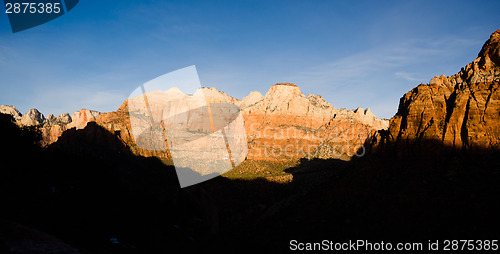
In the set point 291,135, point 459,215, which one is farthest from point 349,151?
point 459,215

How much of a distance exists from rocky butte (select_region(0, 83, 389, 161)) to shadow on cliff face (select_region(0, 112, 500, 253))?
62.3 metres

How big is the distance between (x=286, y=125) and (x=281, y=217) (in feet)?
384

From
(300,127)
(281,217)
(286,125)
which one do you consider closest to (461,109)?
(281,217)

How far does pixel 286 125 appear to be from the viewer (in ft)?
506

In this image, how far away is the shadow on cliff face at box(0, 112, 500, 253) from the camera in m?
17.8

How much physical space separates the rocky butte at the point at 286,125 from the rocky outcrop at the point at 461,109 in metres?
69.0

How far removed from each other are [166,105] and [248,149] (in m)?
70.5

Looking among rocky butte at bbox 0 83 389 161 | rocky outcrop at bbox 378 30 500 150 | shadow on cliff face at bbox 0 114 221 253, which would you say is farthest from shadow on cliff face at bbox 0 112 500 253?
rocky butte at bbox 0 83 389 161

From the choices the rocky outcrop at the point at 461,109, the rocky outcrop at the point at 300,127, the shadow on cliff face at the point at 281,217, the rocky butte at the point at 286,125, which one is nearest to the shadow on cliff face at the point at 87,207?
the shadow on cliff face at the point at 281,217

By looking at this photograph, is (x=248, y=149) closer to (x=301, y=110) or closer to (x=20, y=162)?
(x=301, y=110)

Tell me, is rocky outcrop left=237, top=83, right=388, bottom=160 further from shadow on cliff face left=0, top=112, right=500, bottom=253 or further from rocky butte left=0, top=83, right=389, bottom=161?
shadow on cliff face left=0, top=112, right=500, bottom=253

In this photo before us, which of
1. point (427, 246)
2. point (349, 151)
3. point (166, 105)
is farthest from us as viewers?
point (166, 105)

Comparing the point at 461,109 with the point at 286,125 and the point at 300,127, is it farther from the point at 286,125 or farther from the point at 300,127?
the point at 286,125

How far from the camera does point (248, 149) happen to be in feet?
432
